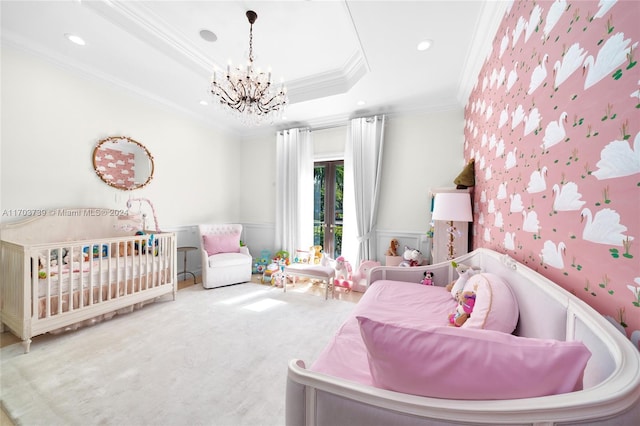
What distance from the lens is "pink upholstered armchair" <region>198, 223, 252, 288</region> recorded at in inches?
139

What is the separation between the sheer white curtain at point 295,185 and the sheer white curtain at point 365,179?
34.0 inches

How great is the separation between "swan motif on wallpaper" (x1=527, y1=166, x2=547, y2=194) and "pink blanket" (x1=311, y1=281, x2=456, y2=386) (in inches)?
35.6

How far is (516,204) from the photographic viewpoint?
148 centimetres

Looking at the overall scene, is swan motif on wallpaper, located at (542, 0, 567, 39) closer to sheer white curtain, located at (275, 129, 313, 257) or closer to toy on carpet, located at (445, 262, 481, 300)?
toy on carpet, located at (445, 262, 481, 300)

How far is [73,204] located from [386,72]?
13.0 ft

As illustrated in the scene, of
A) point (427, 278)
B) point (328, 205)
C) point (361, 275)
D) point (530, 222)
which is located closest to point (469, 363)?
point (530, 222)

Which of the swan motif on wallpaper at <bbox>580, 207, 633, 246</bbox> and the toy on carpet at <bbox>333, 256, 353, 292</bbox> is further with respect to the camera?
the toy on carpet at <bbox>333, 256, 353, 292</bbox>

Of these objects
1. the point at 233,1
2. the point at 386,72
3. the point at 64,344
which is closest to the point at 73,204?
the point at 64,344

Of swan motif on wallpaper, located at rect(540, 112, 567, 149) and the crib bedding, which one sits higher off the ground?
swan motif on wallpaper, located at rect(540, 112, 567, 149)

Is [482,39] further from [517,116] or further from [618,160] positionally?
[618,160]

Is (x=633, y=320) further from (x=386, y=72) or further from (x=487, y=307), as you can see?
(x=386, y=72)

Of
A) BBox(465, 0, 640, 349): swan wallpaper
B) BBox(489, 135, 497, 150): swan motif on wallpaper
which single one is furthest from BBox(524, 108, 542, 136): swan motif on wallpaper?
BBox(489, 135, 497, 150): swan motif on wallpaper

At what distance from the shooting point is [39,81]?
248 cm

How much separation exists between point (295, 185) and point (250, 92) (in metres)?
2.17
